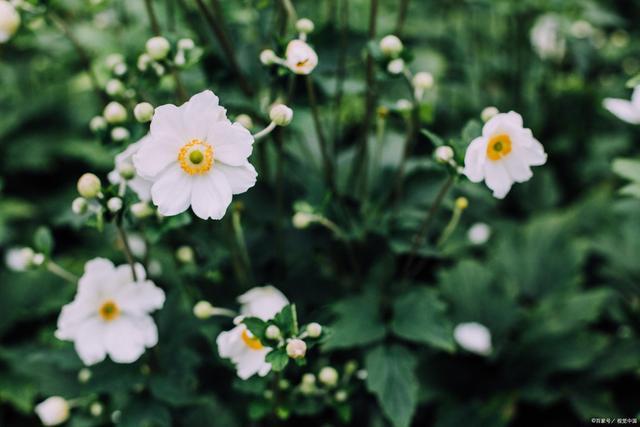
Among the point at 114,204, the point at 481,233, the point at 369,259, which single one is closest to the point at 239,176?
the point at 114,204

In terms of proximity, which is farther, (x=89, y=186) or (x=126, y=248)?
(x=126, y=248)

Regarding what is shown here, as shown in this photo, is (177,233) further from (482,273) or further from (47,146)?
(47,146)

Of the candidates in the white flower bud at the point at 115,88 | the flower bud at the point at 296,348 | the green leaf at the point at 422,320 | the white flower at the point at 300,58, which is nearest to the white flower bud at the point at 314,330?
the flower bud at the point at 296,348

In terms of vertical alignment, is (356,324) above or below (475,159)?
below

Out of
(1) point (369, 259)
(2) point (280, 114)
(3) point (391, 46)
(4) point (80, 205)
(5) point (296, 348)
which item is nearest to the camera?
(5) point (296, 348)

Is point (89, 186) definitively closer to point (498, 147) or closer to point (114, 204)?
point (114, 204)

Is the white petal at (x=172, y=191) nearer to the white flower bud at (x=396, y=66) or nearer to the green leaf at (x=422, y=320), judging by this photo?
the white flower bud at (x=396, y=66)

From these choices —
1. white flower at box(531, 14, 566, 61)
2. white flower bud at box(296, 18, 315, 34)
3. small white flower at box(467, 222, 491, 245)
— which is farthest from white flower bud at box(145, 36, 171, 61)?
white flower at box(531, 14, 566, 61)

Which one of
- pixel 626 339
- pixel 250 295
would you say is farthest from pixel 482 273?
pixel 250 295

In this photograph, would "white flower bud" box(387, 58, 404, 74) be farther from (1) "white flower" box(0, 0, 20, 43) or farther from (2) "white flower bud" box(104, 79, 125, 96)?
(1) "white flower" box(0, 0, 20, 43)
